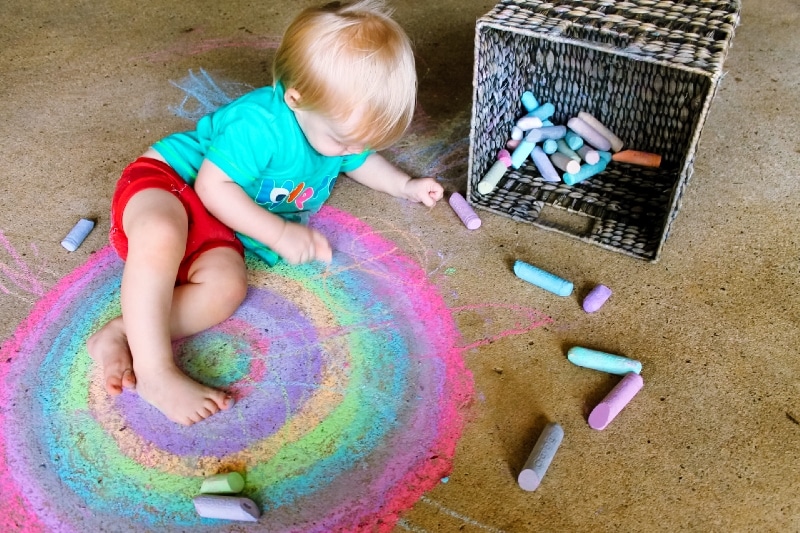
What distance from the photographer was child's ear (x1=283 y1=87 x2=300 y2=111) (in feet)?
3.37

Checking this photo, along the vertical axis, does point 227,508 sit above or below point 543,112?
below

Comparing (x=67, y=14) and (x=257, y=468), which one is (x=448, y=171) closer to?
(x=257, y=468)

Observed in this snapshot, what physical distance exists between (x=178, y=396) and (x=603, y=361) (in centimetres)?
61

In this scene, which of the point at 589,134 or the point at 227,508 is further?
the point at 589,134

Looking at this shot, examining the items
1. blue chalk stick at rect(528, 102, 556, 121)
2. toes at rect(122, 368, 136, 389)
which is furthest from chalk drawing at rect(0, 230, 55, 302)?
blue chalk stick at rect(528, 102, 556, 121)

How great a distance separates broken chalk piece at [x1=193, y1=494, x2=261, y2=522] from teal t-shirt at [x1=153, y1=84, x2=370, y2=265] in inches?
17.6

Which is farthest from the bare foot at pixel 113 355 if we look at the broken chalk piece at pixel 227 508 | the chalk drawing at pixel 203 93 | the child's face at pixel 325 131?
the chalk drawing at pixel 203 93

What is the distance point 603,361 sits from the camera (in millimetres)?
1007

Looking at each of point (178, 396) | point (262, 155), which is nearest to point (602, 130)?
point (262, 155)

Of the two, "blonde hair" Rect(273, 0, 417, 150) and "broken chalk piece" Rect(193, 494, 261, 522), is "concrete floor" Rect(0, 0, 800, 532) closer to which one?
"broken chalk piece" Rect(193, 494, 261, 522)

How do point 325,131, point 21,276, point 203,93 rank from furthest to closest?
point 203,93
point 21,276
point 325,131

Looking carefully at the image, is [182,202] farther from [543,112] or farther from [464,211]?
[543,112]

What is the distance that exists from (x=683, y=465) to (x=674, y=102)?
29.5 inches

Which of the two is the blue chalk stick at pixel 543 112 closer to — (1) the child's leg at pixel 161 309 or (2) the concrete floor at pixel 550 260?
(2) the concrete floor at pixel 550 260
